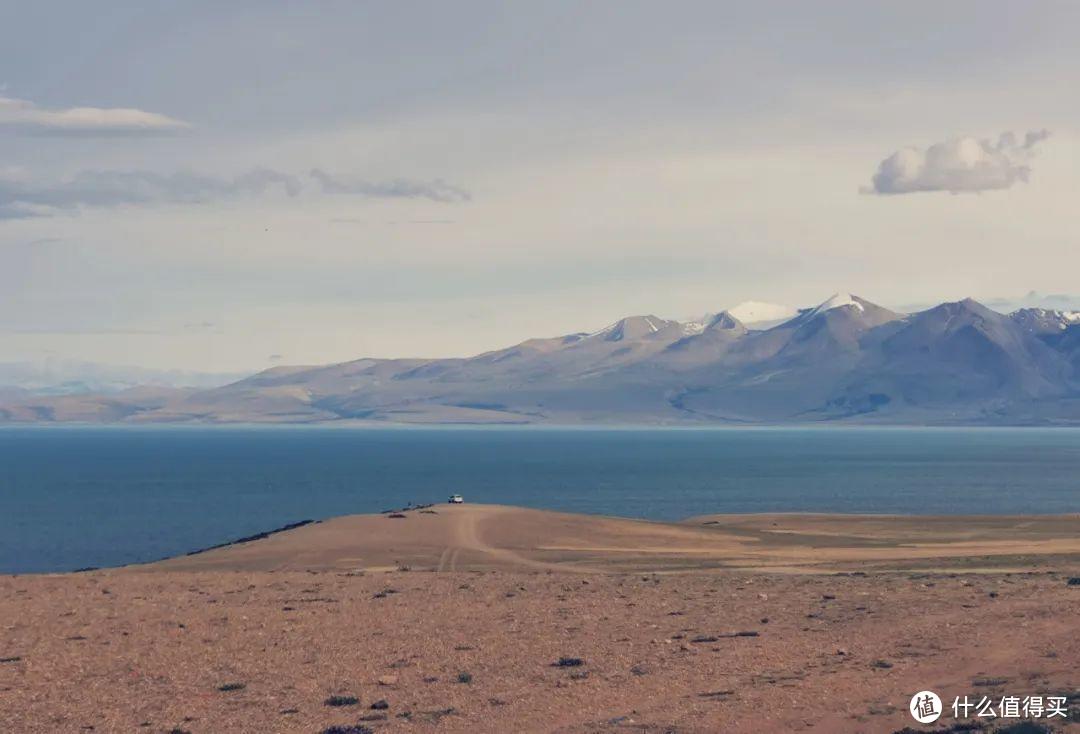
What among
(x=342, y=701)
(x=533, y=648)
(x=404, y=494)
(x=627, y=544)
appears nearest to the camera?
(x=342, y=701)

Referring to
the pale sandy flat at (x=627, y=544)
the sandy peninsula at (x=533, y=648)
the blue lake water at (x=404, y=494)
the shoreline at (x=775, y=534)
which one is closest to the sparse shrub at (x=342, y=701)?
the sandy peninsula at (x=533, y=648)

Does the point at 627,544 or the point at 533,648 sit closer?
the point at 533,648

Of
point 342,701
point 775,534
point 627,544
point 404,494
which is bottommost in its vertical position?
point 404,494

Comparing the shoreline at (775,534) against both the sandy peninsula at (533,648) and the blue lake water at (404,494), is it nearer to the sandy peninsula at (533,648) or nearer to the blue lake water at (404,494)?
the sandy peninsula at (533,648)

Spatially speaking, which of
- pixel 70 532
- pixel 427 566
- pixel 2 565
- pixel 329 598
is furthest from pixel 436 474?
pixel 329 598

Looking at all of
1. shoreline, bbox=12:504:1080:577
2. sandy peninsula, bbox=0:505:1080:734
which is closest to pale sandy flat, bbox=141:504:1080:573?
shoreline, bbox=12:504:1080:577

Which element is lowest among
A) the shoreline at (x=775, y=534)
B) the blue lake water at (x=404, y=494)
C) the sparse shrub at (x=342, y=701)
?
the blue lake water at (x=404, y=494)

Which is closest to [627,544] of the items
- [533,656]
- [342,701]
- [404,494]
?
[533,656]

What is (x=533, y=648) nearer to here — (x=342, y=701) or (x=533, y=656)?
(x=533, y=656)

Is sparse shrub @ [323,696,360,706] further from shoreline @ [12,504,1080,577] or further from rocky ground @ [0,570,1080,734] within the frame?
shoreline @ [12,504,1080,577]

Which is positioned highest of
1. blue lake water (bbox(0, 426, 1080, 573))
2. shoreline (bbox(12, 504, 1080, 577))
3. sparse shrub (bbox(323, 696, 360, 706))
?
sparse shrub (bbox(323, 696, 360, 706))
